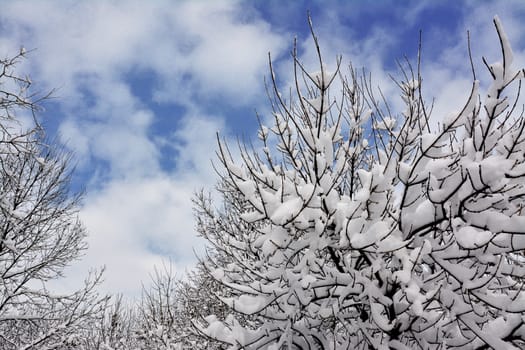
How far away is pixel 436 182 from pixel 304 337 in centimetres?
141

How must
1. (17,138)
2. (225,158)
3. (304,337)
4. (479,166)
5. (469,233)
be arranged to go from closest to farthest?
1. (479,166)
2. (469,233)
3. (225,158)
4. (304,337)
5. (17,138)

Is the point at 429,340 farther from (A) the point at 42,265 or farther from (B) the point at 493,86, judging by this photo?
(A) the point at 42,265

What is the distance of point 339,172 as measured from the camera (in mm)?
2389

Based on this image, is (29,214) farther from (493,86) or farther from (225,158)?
(493,86)

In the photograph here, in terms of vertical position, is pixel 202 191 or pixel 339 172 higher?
pixel 202 191

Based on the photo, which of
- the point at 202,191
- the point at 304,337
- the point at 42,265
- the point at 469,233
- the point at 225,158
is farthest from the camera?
the point at 202,191

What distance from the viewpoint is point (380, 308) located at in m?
2.19

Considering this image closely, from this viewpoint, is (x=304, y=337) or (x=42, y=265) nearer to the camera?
(x=304, y=337)

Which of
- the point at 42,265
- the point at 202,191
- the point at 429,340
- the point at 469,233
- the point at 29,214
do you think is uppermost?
the point at 202,191

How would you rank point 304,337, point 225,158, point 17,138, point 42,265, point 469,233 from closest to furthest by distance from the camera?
point 469,233 < point 225,158 < point 304,337 < point 17,138 < point 42,265

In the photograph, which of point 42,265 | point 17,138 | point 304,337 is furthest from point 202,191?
point 304,337

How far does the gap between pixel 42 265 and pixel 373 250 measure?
7.63 m

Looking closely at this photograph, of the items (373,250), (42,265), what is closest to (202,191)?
(42,265)

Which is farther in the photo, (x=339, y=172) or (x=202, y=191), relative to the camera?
(x=202, y=191)
